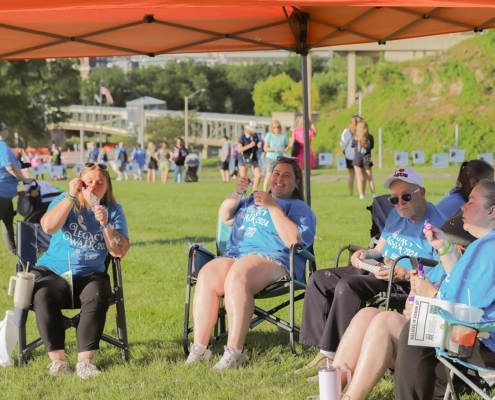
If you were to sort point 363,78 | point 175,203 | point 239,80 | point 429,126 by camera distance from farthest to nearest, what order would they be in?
point 239,80 < point 363,78 < point 429,126 < point 175,203

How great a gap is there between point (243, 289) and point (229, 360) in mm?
406

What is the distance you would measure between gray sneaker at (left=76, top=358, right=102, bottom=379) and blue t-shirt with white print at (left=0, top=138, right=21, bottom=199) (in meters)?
3.77

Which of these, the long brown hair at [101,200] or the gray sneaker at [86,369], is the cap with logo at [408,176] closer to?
the long brown hair at [101,200]

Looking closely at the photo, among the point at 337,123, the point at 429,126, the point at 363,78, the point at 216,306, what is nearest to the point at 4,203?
the point at 216,306

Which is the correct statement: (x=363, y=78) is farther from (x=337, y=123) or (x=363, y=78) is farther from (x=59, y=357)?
(x=59, y=357)

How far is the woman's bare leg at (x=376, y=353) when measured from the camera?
2611 mm

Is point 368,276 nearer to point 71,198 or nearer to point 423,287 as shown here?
point 423,287

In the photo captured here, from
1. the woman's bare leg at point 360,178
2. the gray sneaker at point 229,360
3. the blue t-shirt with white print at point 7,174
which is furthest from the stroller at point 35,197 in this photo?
the woman's bare leg at point 360,178

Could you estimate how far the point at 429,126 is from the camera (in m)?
36.2

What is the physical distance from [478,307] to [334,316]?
997mm

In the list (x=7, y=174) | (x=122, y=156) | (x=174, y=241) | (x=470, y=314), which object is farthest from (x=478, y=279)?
(x=122, y=156)

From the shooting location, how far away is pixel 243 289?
3498mm

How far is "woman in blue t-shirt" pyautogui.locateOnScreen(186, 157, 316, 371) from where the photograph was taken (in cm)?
348

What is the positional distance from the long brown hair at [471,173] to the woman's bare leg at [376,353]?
4.43 feet
